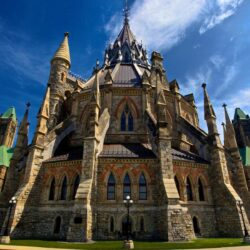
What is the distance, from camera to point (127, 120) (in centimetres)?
2605

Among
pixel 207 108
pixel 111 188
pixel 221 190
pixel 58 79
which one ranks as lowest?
pixel 111 188

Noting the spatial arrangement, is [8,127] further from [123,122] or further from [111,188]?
[111,188]

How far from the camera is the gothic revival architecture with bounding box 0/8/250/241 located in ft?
59.6

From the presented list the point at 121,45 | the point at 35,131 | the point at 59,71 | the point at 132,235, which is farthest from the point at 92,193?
the point at 121,45

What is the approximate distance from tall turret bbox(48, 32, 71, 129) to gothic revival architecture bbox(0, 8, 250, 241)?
3923mm

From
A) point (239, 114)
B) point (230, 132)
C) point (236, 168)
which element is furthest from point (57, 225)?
point (239, 114)

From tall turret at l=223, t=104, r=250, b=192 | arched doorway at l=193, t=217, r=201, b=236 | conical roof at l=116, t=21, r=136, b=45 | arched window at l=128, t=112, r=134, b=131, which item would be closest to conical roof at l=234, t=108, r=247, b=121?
tall turret at l=223, t=104, r=250, b=192

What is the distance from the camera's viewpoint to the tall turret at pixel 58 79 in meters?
29.8

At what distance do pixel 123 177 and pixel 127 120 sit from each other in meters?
8.00

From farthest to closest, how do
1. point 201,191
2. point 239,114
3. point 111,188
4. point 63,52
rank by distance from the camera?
1. point 239,114
2. point 63,52
3. point 201,191
4. point 111,188

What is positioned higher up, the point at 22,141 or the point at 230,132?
the point at 230,132

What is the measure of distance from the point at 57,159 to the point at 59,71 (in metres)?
16.0

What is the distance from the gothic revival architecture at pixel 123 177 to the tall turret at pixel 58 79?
3923 mm

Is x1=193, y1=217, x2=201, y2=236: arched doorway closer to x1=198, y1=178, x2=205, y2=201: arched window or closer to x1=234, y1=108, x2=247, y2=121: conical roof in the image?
x1=198, y1=178, x2=205, y2=201: arched window
